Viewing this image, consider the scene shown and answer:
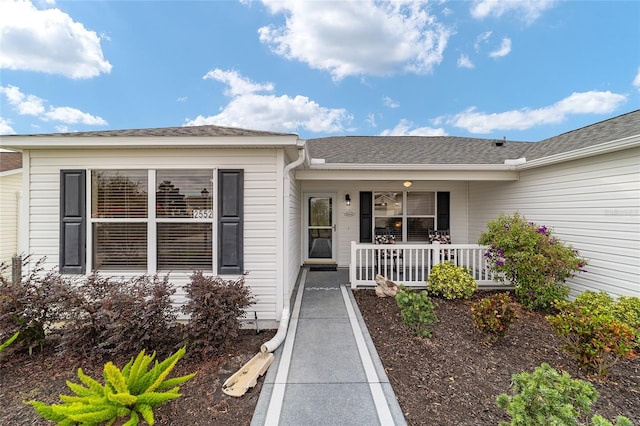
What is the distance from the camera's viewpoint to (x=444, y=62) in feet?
36.2

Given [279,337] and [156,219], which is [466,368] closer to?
[279,337]

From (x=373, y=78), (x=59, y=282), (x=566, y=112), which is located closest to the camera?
(x=59, y=282)

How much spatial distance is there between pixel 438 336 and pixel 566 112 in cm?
1535

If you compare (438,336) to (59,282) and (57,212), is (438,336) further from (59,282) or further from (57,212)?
(57,212)

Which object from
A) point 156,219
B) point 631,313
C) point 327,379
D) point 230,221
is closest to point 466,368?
point 327,379

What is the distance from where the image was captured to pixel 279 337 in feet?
11.6

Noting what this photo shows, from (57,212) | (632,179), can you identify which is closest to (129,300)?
(57,212)

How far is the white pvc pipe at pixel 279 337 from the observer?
10.7 feet

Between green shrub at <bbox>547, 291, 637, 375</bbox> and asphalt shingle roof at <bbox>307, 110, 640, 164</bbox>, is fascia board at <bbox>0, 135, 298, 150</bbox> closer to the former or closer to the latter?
asphalt shingle roof at <bbox>307, 110, 640, 164</bbox>

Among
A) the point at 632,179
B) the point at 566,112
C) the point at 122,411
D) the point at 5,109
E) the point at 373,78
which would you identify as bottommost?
the point at 122,411

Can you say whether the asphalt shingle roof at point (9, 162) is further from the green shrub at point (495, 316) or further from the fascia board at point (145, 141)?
the green shrub at point (495, 316)

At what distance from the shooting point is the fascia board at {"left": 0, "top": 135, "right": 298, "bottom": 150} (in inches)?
151

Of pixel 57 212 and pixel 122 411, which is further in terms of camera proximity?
pixel 57 212

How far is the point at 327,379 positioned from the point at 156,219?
133 inches
